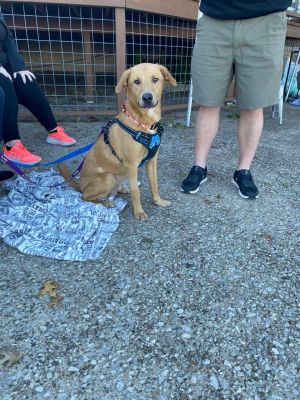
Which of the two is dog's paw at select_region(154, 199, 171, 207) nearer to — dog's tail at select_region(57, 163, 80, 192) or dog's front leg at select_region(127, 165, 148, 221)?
dog's front leg at select_region(127, 165, 148, 221)

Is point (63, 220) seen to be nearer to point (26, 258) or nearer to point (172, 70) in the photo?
point (26, 258)

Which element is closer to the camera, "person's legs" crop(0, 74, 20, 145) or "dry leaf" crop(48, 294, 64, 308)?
"dry leaf" crop(48, 294, 64, 308)

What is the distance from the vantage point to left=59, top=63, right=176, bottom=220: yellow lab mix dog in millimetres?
2150

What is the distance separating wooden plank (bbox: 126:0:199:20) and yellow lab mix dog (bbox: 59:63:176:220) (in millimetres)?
2326

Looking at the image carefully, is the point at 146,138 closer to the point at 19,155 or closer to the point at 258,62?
the point at 258,62

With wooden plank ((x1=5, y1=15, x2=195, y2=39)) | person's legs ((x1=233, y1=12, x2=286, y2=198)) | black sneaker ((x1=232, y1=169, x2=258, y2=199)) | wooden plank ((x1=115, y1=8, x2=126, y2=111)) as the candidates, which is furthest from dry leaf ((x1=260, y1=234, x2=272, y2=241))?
wooden plank ((x1=5, y1=15, x2=195, y2=39))

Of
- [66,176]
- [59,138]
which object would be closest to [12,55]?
[59,138]

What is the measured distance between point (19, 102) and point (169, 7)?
2.42 metres

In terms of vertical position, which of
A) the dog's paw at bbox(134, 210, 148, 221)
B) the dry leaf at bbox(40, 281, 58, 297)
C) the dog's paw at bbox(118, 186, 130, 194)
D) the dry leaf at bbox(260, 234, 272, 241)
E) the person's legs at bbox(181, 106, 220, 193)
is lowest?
the dog's paw at bbox(118, 186, 130, 194)

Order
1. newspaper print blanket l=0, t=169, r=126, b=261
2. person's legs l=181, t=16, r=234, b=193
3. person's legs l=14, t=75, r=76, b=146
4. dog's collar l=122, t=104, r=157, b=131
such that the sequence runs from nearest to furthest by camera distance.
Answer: newspaper print blanket l=0, t=169, r=126, b=261 < dog's collar l=122, t=104, r=157, b=131 < person's legs l=181, t=16, r=234, b=193 < person's legs l=14, t=75, r=76, b=146

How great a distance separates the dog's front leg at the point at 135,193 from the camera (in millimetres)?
2262

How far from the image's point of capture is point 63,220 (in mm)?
2238

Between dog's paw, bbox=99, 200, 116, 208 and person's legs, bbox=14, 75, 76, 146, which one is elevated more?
person's legs, bbox=14, 75, 76, 146

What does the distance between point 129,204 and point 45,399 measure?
1.55 m
